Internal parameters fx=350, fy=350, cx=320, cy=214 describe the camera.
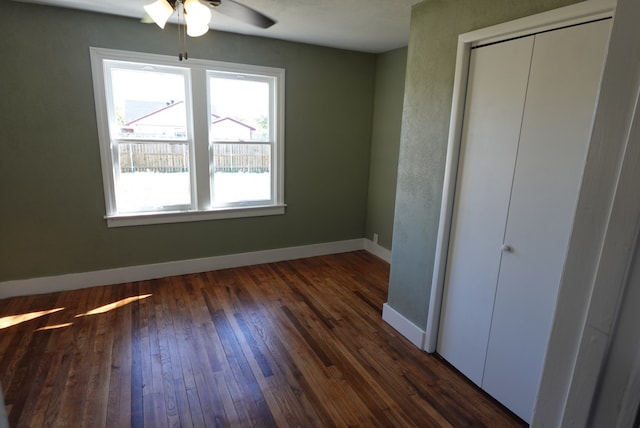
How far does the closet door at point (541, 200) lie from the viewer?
161 centimetres

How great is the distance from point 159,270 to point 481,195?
315 cm

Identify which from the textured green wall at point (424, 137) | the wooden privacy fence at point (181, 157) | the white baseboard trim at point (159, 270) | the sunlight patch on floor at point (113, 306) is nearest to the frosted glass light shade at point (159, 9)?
the textured green wall at point (424, 137)

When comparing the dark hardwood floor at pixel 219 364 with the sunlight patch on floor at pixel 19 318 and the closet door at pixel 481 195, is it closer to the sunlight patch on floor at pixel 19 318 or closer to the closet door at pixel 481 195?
the sunlight patch on floor at pixel 19 318

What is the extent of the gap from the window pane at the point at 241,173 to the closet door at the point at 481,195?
236 centimetres

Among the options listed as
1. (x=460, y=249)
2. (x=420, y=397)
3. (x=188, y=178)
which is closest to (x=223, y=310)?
(x=188, y=178)

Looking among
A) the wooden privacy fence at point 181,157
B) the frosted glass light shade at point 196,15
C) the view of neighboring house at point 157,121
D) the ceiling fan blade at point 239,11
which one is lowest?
the wooden privacy fence at point 181,157

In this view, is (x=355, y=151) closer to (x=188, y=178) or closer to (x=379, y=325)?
(x=188, y=178)

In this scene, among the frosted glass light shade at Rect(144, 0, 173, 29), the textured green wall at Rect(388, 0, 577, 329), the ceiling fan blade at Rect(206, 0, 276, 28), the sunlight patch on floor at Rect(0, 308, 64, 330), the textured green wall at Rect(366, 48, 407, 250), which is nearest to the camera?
the frosted glass light shade at Rect(144, 0, 173, 29)

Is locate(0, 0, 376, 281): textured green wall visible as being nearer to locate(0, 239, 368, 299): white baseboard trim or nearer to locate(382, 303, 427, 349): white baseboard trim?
locate(0, 239, 368, 299): white baseboard trim

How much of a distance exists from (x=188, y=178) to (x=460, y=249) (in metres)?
2.75

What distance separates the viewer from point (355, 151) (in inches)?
174

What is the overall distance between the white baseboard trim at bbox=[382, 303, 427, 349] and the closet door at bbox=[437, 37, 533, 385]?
20 centimetres

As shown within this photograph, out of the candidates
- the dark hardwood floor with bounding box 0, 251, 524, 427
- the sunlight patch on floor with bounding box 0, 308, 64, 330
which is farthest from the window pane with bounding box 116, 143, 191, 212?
the sunlight patch on floor with bounding box 0, 308, 64, 330

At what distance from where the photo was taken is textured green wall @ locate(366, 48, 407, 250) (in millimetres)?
3988
